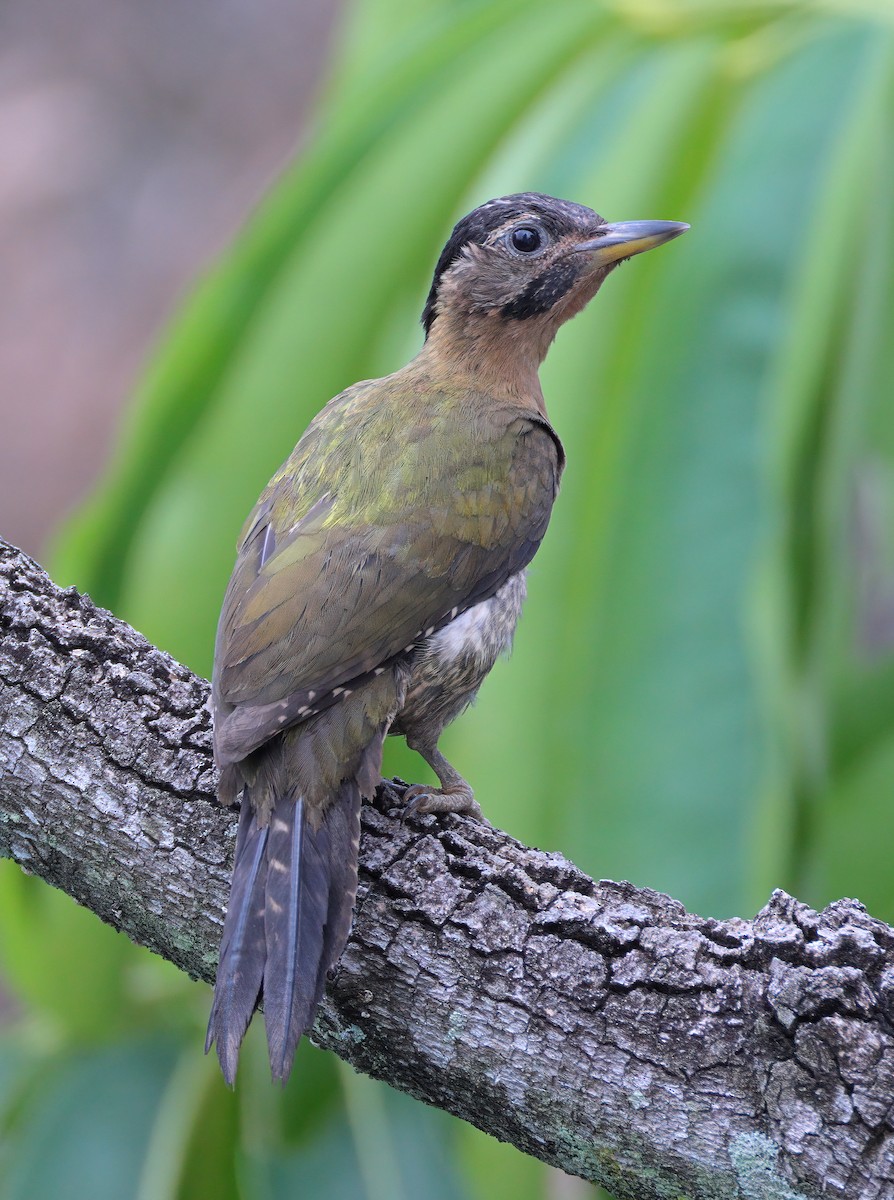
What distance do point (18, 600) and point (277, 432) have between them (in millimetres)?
1204

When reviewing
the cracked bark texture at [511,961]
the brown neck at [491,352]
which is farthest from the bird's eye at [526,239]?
the cracked bark texture at [511,961]

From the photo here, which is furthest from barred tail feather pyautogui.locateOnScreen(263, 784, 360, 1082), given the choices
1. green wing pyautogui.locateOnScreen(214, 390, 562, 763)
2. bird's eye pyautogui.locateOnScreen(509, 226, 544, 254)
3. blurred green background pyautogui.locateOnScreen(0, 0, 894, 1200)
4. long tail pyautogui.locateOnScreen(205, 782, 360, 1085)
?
bird's eye pyautogui.locateOnScreen(509, 226, 544, 254)

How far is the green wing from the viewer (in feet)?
6.93

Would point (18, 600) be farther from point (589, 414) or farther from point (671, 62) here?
point (671, 62)

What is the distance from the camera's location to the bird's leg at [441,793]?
223 centimetres

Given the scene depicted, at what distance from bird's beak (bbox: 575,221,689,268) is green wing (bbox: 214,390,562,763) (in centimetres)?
36

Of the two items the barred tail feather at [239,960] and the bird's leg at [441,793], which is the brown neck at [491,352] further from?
the barred tail feather at [239,960]

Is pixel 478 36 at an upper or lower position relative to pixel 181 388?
upper

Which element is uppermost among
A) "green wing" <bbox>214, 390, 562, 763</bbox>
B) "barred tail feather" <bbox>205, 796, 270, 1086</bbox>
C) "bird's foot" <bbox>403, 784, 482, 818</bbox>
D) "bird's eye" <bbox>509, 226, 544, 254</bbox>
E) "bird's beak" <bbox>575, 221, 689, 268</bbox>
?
"bird's eye" <bbox>509, 226, 544, 254</bbox>

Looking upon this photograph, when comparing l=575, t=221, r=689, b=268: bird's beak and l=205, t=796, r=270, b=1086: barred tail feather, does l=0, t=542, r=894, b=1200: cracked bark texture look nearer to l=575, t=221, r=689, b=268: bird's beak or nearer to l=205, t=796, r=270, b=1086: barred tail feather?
l=205, t=796, r=270, b=1086: barred tail feather

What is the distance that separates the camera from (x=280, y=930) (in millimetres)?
1834

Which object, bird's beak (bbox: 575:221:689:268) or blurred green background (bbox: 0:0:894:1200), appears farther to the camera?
blurred green background (bbox: 0:0:894:1200)

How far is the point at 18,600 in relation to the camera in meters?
2.14

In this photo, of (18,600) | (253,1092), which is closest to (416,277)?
(18,600)
